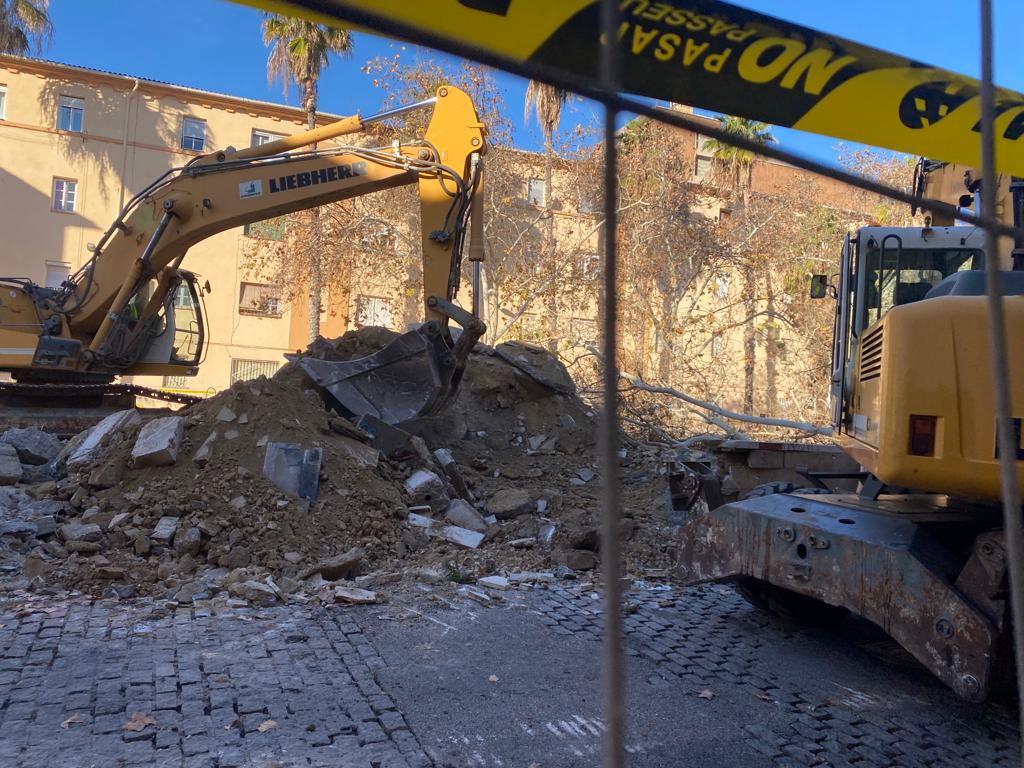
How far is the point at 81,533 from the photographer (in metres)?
6.66

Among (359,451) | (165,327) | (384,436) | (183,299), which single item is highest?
(183,299)

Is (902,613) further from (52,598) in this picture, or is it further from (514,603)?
(52,598)

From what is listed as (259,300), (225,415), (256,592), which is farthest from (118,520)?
(259,300)

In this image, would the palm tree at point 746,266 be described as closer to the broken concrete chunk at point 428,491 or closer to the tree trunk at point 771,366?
the tree trunk at point 771,366

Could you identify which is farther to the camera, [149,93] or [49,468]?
[149,93]

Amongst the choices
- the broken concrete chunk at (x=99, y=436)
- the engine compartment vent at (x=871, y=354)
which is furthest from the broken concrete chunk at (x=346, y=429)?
the engine compartment vent at (x=871, y=354)

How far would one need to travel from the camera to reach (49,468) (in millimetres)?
8797

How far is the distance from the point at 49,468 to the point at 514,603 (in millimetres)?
5685

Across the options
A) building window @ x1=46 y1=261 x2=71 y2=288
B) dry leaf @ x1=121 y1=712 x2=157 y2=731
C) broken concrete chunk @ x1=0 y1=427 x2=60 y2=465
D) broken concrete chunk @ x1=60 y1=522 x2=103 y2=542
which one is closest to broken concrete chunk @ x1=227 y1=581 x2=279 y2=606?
broken concrete chunk @ x1=60 y1=522 x2=103 y2=542

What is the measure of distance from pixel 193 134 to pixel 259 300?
728cm

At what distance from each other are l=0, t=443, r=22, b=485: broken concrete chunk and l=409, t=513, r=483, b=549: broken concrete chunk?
399 centimetres

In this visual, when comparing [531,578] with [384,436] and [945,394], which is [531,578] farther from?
[945,394]

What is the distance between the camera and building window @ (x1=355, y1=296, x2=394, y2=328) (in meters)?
24.0

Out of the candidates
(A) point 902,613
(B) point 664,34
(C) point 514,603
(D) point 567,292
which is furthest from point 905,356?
(D) point 567,292
